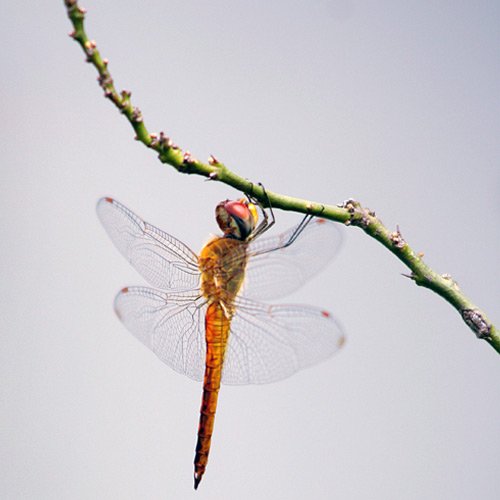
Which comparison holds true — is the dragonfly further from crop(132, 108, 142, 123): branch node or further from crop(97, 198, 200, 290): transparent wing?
crop(132, 108, 142, 123): branch node

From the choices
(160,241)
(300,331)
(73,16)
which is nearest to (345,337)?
(300,331)

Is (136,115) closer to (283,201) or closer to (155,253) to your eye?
(283,201)

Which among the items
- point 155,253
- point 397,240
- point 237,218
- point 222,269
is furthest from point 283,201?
point 155,253

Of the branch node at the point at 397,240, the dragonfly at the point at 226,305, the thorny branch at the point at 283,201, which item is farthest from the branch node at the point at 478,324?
the dragonfly at the point at 226,305

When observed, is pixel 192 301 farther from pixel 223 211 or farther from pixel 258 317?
pixel 223 211

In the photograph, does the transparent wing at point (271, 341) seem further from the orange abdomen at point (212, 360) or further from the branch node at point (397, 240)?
the branch node at point (397, 240)

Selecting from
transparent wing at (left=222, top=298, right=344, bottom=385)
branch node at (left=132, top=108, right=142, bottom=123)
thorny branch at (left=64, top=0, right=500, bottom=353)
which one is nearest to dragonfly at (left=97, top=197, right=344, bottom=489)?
transparent wing at (left=222, top=298, right=344, bottom=385)

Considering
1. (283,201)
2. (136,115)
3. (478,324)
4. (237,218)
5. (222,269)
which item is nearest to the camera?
(136,115)
